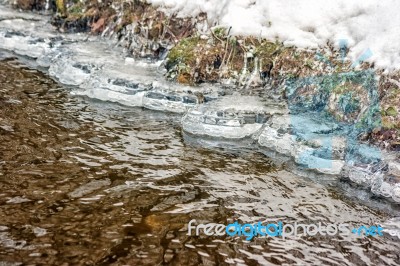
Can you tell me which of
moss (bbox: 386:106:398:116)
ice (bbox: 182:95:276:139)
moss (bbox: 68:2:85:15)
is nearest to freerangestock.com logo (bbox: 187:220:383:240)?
moss (bbox: 386:106:398:116)

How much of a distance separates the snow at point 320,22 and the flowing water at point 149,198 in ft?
11.0

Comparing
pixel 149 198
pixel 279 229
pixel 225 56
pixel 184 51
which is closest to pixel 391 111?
pixel 279 229

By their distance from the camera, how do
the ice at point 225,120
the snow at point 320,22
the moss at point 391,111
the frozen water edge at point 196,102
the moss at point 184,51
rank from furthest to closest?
the moss at point 184,51 → the snow at point 320,22 → the ice at point 225,120 → the moss at point 391,111 → the frozen water edge at point 196,102

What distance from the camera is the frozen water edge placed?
21.2 feet

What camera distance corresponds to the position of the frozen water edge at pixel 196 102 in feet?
21.2

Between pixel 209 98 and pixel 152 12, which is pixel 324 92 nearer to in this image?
pixel 209 98

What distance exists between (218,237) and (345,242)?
1489 mm

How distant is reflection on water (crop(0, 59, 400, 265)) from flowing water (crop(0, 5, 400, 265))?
0.01m

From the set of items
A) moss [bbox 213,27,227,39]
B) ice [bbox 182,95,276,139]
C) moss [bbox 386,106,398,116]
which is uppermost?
moss [bbox 213,27,227,39]

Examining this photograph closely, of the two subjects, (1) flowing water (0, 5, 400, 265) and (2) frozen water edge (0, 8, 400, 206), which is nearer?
(1) flowing water (0, 5, 400, 265)

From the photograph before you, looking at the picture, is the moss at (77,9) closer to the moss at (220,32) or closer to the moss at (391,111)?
the moss at (220,32)

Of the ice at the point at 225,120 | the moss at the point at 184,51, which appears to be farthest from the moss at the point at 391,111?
the moss at the point at 184,51

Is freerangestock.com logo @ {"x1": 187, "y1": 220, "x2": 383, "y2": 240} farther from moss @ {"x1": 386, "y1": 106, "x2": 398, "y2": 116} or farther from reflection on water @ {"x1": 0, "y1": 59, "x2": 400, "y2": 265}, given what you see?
moss @ {"x1": 386, "y1": 106, "x2": 398, "y2": 116}

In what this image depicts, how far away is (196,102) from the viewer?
28.0ft
